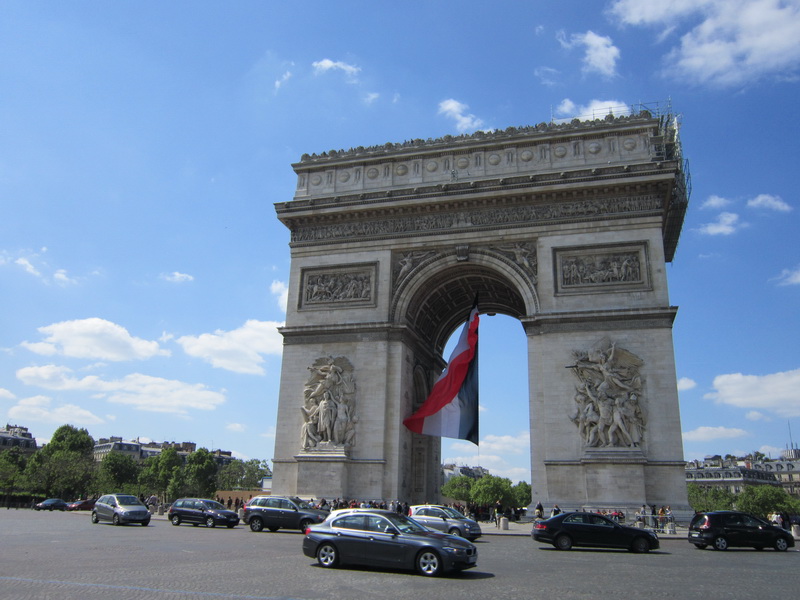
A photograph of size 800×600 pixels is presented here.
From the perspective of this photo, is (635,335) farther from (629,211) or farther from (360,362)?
(360,362)

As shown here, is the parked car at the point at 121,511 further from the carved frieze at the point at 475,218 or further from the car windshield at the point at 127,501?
the carved frieze at the point at 475,218

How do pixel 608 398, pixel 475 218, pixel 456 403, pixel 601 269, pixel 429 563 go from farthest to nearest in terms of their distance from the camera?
pixel 475 218
pixel 456 403
pixel 601 269
pixel 608 398
pixel 429 563

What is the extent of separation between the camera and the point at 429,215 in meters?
31.1

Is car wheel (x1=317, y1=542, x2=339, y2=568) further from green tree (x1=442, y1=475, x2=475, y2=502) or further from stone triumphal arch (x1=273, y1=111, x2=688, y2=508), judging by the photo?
green tree (x1=442, y1=475, x2=475, y2=502)

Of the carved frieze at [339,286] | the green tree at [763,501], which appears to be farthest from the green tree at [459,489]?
the carved frieze at [339,286]

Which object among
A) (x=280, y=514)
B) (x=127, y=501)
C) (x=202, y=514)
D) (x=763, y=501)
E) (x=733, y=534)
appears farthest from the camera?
(x=763, y=501)

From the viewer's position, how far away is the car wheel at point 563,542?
18.5m

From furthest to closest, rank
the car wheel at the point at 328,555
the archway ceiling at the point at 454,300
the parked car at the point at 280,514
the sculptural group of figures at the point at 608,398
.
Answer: the archway ceiling at the point at 454,300, the sculptural group of figures at the point at 608,398, the parked car at the point at 280,514, the car wheel at the point at 328,555

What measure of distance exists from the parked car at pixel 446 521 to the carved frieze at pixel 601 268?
37.9ft

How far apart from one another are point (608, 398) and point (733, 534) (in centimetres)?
744

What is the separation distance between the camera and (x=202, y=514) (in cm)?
2661

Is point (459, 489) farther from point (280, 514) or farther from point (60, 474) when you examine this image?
point (280, 514)

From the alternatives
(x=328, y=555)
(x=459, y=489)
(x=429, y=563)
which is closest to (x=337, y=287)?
(x=328, y=555)

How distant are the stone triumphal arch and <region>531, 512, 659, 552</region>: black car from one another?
645cm
